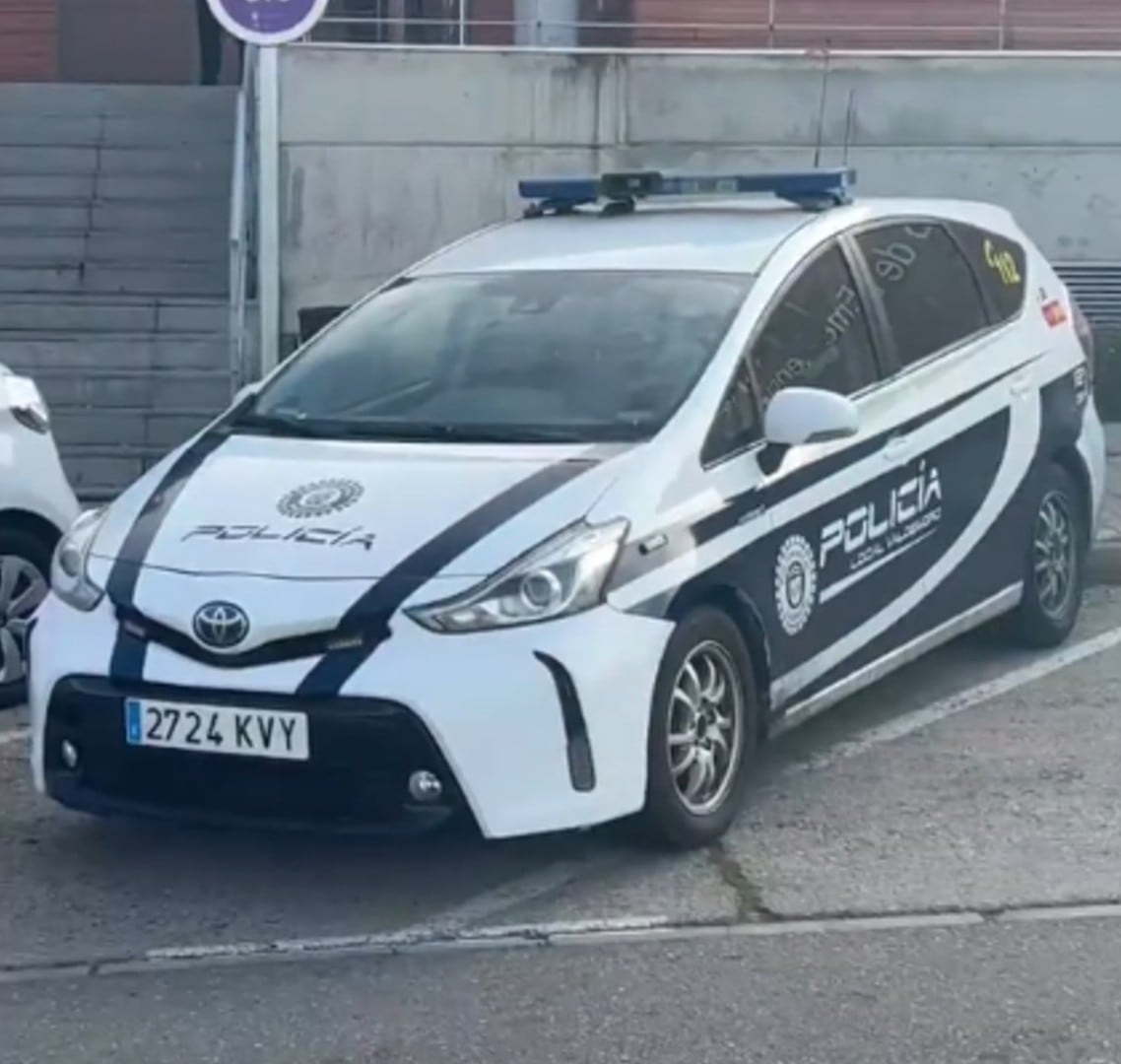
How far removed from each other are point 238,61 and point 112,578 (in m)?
11.9

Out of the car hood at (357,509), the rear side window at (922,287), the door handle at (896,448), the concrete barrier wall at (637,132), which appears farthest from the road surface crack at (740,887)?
the concrete barrier wall at (637,132)

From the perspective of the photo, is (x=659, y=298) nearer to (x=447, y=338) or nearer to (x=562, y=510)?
(x=447, y=338)

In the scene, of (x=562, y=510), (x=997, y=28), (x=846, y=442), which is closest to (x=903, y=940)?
(x=562, y=510)

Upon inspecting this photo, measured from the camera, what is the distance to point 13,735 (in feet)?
25.3

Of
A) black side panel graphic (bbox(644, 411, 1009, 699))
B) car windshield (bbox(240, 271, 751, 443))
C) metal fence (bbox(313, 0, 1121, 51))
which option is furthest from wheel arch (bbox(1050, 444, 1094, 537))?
metal fence (bbox(313, 0, 1121, 51))

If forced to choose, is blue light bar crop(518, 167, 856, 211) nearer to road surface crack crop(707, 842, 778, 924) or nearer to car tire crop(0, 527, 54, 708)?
car tire crop(0, 527, 54, 708)

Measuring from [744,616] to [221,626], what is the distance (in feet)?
4.72

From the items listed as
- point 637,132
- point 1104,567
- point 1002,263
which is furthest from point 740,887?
point 637,132

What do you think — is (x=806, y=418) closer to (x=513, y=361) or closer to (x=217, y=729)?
(x=513, y=361)

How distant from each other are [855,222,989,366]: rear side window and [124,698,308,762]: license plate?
2639 millimetres

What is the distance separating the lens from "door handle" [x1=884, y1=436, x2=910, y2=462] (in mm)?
7207

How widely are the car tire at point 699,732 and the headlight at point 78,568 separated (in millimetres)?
1445

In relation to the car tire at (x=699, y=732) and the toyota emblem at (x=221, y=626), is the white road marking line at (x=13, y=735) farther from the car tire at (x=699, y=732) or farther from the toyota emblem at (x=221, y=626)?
the car tire at (x=699, y=732)

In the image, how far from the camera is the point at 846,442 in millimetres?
7000
